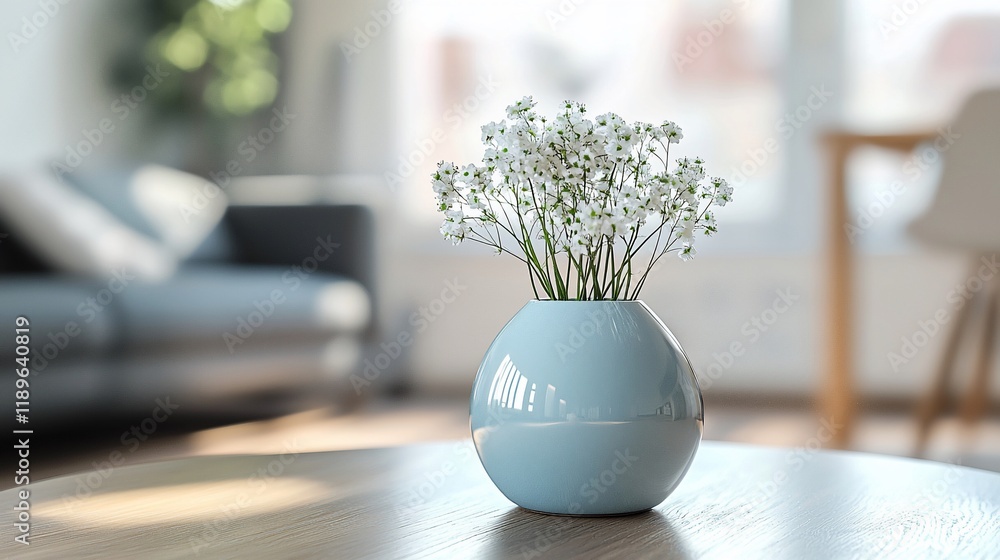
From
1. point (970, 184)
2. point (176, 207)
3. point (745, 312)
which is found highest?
point (176, 207)

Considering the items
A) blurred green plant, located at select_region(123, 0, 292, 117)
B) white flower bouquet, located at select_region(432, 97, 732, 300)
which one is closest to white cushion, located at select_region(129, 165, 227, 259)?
blurred green plant, located at select_region(123, 0, 292, 117)

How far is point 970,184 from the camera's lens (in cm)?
239

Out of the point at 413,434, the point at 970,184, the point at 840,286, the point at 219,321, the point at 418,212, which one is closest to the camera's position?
the point at 970,184

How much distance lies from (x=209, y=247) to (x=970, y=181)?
200 cm

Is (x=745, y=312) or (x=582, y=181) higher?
(x=582, y=181)

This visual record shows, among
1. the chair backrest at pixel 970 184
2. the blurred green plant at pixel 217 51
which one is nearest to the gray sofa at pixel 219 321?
the blurred green plant at pixel 217 51

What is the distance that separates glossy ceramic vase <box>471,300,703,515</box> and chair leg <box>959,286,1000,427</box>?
195 centimetres

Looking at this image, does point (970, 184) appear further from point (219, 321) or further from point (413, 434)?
point (219, 321)

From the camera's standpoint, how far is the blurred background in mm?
2463

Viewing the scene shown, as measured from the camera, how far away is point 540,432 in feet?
2.50

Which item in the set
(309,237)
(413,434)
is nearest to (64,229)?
(309,237)

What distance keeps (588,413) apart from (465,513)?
121mm

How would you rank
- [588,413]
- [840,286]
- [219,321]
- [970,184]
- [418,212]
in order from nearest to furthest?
[588,413]
[970,184]
[219,321]
[840,286]
[418,212]

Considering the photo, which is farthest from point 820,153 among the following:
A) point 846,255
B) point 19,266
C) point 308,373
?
point 19,266
